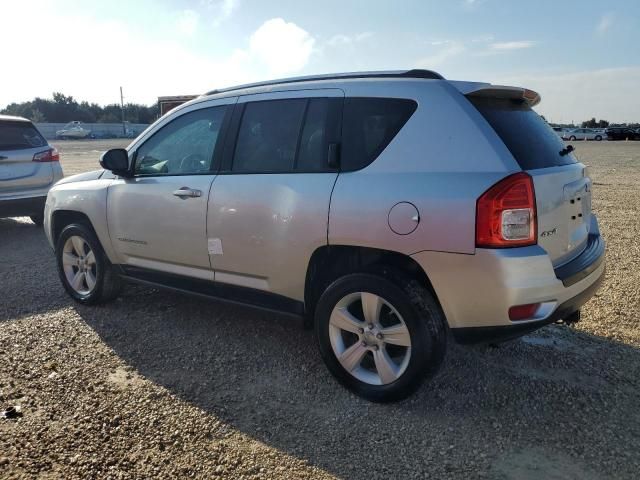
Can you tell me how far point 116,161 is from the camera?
4.38 m

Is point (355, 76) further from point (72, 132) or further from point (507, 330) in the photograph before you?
point (72, 132)

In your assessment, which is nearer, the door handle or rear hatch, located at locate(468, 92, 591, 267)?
rear hatch, located at locate(468, 92, 591, 267)

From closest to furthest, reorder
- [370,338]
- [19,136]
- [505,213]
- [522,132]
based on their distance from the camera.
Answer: [505,213], [522,132], [370,338], [19,136]

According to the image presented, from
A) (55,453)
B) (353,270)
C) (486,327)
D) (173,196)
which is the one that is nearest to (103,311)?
(173,196)

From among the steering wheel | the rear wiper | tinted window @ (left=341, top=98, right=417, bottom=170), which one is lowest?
the steering wheel

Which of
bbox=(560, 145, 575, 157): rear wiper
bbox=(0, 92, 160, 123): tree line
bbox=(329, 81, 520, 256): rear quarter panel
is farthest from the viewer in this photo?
bbox=(0, 92, 160, 123): tree line

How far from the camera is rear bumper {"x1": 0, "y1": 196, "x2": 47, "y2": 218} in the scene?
302 inches

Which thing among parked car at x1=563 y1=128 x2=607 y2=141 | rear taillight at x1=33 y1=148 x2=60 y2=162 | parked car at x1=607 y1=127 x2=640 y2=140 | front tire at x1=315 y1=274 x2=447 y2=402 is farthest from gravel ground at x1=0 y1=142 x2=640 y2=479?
parked car at x1=563 y1=128 x2=607 y2=141

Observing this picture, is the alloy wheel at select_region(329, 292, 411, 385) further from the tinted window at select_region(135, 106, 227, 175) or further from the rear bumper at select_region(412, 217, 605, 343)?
the tinted window at select_region(135, 106, 227, 175)

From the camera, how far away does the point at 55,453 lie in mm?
2730

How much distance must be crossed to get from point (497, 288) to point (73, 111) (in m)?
92.3

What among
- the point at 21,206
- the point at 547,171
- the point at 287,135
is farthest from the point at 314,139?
the point at 21,206

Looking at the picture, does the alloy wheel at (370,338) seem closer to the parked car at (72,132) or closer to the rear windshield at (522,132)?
the rear windshield at (522,132)

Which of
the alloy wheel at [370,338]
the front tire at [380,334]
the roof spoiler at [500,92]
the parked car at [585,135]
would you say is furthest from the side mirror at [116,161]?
the parked car at [585,135]
